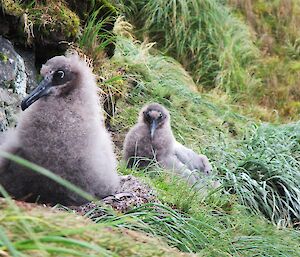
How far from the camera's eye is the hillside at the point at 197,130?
268 centimetres

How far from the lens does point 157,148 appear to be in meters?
5.98

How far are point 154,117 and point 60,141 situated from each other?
7.67ft

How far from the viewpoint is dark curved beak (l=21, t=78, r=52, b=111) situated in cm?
386

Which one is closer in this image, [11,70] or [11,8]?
[11,70]

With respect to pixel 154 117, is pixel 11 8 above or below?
above

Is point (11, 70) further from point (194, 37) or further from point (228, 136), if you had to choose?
point (194, 37)

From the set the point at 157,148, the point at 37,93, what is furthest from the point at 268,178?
the point at 37,93

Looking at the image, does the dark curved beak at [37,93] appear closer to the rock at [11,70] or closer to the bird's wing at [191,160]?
the rock at [11,70]

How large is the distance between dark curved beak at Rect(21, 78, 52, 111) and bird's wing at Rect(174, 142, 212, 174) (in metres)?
2.25

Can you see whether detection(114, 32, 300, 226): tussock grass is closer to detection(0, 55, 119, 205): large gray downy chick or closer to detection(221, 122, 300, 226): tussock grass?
detection(221, 122, 300, 226): tussock grass

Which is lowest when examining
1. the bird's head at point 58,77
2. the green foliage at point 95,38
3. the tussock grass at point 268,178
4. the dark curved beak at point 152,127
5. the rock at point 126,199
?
the tussock grass at point 268,178

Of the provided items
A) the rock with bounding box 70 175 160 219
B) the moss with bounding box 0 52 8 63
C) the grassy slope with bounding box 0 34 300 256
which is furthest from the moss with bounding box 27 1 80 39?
the rock with bounding box 70 175 160 219

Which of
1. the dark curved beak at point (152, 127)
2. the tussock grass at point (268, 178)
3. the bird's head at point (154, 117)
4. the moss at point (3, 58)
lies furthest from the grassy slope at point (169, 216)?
the moss at point (3, 58)

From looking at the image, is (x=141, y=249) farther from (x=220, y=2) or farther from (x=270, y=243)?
(x=220, y=2)
